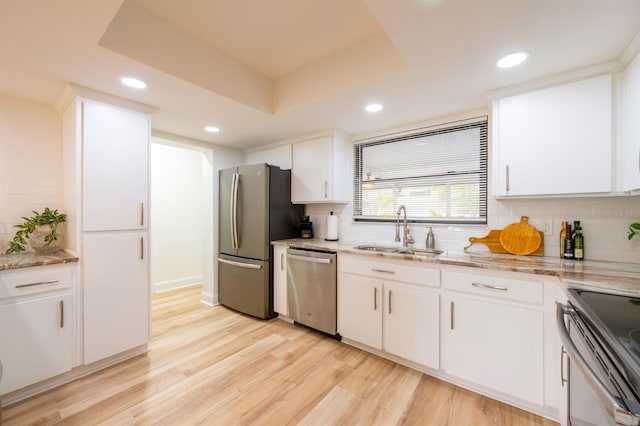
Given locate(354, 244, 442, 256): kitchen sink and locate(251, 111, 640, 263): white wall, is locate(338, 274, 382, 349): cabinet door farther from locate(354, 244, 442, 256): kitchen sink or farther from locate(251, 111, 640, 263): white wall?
locate(251, 111, 640, 263): white wall

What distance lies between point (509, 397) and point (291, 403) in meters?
1.41

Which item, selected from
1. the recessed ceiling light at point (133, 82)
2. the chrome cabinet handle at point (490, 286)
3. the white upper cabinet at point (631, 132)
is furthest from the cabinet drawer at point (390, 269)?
the recessed ceiling light at point (133, 82)

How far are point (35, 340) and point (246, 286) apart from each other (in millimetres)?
1703

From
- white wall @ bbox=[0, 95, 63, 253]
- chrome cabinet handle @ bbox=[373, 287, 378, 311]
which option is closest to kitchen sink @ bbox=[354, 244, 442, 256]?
chrome cabinet handle @ bbox=[373, 287, 378, 311]

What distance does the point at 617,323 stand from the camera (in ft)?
3.01

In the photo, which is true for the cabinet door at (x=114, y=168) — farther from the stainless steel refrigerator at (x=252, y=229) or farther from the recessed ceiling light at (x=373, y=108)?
the recessed ceiling light at (x=373, y=108)

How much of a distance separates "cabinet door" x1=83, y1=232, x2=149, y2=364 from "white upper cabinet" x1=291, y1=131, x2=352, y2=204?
167cm

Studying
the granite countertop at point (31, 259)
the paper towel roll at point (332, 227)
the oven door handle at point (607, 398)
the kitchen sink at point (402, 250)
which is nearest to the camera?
the oven door handle at point (607, 398)

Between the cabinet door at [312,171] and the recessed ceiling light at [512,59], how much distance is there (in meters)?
1.66

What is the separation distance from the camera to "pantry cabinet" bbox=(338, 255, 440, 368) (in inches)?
78.0

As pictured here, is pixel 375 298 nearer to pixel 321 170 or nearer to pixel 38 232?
pixel 321 170

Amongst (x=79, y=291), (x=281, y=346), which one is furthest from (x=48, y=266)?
(x=281, y=346)

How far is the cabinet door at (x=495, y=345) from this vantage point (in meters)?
1.59

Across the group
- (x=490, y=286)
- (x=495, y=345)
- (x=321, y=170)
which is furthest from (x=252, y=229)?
(x=495, y=345)
